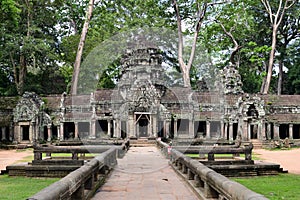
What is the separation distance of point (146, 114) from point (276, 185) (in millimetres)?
21598

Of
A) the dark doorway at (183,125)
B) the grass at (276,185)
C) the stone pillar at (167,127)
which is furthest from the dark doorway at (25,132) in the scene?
the grass at (276,185)

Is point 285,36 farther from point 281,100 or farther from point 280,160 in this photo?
point 280,160

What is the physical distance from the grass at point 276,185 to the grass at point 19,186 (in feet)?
18.6

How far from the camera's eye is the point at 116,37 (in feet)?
129

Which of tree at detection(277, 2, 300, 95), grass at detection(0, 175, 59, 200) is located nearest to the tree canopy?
tree at detection(277, 2, 300, 95)

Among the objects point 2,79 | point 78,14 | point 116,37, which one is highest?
point 78,14

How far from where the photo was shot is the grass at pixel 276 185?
925 centimetres

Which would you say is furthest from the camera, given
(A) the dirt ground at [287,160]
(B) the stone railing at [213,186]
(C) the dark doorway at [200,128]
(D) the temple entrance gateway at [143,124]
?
(C) the dark doorway at [200,128]

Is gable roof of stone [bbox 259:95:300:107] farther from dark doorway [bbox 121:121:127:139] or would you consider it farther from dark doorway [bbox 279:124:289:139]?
dark doorway [bbox 121:121:127:139]

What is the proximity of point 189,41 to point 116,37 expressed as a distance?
36.0 feet

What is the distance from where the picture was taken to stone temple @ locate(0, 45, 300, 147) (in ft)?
104

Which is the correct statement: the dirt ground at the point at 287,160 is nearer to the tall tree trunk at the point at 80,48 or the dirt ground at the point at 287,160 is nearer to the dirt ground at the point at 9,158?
the dirt ground at the point at 9,158

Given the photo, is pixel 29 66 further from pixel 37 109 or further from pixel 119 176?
pixel 119 176

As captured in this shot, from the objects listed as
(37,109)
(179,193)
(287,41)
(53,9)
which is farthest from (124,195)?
(287,41)
